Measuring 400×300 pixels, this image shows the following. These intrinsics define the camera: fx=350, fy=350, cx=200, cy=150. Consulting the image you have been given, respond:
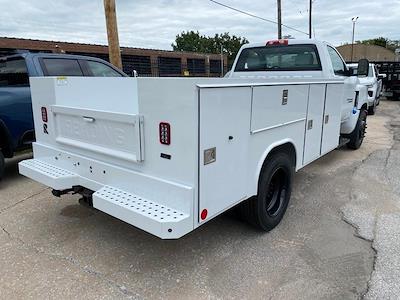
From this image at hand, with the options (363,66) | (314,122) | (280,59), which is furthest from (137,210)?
(363,66)

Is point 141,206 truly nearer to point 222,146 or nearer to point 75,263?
point 222,146

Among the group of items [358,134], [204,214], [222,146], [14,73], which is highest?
[14,73]

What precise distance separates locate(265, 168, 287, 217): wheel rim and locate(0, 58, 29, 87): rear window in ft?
13.8

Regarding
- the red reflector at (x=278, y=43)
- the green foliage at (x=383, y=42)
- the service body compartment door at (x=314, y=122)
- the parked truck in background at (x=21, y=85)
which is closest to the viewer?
the service body compartment door at (x=314, y=122)

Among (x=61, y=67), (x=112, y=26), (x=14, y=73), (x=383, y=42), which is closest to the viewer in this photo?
(x=14, y=73)

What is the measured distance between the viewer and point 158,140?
2.62m

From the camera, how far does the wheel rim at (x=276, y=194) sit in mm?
3787

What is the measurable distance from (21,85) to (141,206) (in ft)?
13.0

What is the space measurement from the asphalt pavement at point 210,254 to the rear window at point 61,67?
2073 millimetres

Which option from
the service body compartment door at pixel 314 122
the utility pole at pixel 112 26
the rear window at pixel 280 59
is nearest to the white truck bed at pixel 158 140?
the service body compartment door at pixel 314 122

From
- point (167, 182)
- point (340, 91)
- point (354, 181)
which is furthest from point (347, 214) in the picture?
point (167, 182)

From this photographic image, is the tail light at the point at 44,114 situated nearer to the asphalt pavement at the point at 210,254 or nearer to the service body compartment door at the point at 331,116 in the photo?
the asphalt pavement at the point at 210,254

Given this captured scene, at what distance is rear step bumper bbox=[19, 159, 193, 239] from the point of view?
2.39 meters

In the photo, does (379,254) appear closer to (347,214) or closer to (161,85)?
(347,214)
